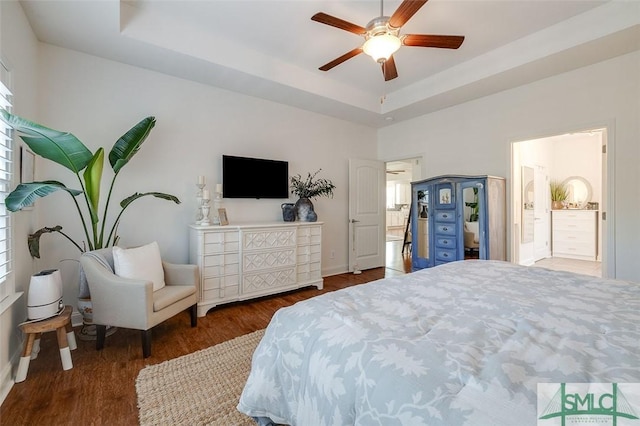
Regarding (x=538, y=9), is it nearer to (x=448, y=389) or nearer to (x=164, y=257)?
(x=448, y=389)

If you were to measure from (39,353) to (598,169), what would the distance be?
28.2ft

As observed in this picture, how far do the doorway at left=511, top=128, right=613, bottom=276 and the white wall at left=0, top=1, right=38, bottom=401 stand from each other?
6.19m

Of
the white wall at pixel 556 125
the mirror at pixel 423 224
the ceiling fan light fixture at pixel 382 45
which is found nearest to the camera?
the ceiling fan light fixture at pixel 382 45

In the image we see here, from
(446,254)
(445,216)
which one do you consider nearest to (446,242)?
(446,254)

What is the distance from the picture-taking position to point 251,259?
3295 millimetres

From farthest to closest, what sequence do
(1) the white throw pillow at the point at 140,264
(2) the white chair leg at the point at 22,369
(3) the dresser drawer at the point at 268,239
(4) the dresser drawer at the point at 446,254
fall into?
(4) the dresser drawer at the point at 446,254, (3) the dresser drawer at the point at 268,239, (1) the white throw pillow at the point at 140,264, (2) the white chair leg at the point at 22,369

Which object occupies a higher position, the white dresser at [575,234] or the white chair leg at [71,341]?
the white dresser at [575,234]

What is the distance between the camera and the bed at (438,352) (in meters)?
0.72

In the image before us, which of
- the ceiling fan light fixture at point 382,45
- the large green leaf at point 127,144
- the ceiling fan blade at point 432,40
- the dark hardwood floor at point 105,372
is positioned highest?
the ceiling fan blade at point 432,40

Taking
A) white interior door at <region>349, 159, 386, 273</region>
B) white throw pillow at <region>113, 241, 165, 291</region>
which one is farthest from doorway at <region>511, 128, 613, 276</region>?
white throw pillow at <region>113, 241, 165, 291</region>

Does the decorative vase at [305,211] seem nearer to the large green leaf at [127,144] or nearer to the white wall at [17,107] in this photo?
the large green leaf at [127,144]

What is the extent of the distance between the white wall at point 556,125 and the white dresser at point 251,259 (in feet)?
7.82

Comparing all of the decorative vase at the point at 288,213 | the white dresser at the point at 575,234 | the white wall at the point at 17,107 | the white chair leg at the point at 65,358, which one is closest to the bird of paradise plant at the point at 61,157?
the white wall at the point at 17,107

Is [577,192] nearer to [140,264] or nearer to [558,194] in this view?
[558,194]
